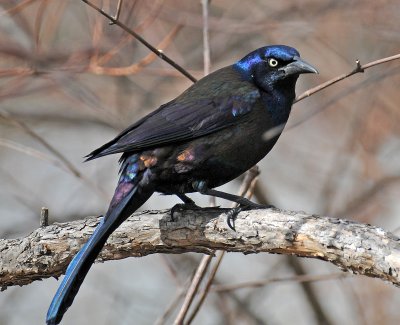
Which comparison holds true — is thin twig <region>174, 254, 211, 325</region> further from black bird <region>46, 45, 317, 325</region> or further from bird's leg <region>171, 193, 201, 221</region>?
black bird <region>46, 45, 317, 325</region>

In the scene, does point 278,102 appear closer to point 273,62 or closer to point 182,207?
point 273,62

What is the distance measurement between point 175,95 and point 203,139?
272 centimetres

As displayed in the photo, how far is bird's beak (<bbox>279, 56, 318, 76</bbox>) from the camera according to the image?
169 inches

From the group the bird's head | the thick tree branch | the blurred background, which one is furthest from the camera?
the blurred background

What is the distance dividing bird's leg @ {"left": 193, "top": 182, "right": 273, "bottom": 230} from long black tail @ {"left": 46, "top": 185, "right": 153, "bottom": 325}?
44 centimetres

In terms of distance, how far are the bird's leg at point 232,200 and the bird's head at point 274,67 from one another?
619mm

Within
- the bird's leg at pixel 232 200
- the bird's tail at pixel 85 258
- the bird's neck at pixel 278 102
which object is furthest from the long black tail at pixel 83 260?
the bird's neck at pixel 278 102

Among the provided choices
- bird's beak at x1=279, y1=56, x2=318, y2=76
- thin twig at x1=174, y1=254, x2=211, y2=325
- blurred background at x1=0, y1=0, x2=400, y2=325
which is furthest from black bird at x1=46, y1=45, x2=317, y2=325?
blurred background at x1=0, y1=0, x2=400, y2=325

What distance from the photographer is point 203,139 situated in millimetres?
4246

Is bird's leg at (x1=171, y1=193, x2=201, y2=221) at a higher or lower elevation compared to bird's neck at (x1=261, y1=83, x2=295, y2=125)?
lower

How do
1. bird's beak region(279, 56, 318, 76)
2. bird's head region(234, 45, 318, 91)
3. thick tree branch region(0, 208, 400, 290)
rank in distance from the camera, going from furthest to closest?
bird's head region(234, 45, 318, 91) → bird's beak region(279, 56, 318, 76) → thick tree branch region(0, 208, 400, 290)

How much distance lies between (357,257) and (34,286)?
548cm

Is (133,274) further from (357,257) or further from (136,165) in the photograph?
(357,257)

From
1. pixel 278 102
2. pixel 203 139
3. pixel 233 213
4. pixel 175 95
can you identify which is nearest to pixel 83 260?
pixel 233 213
